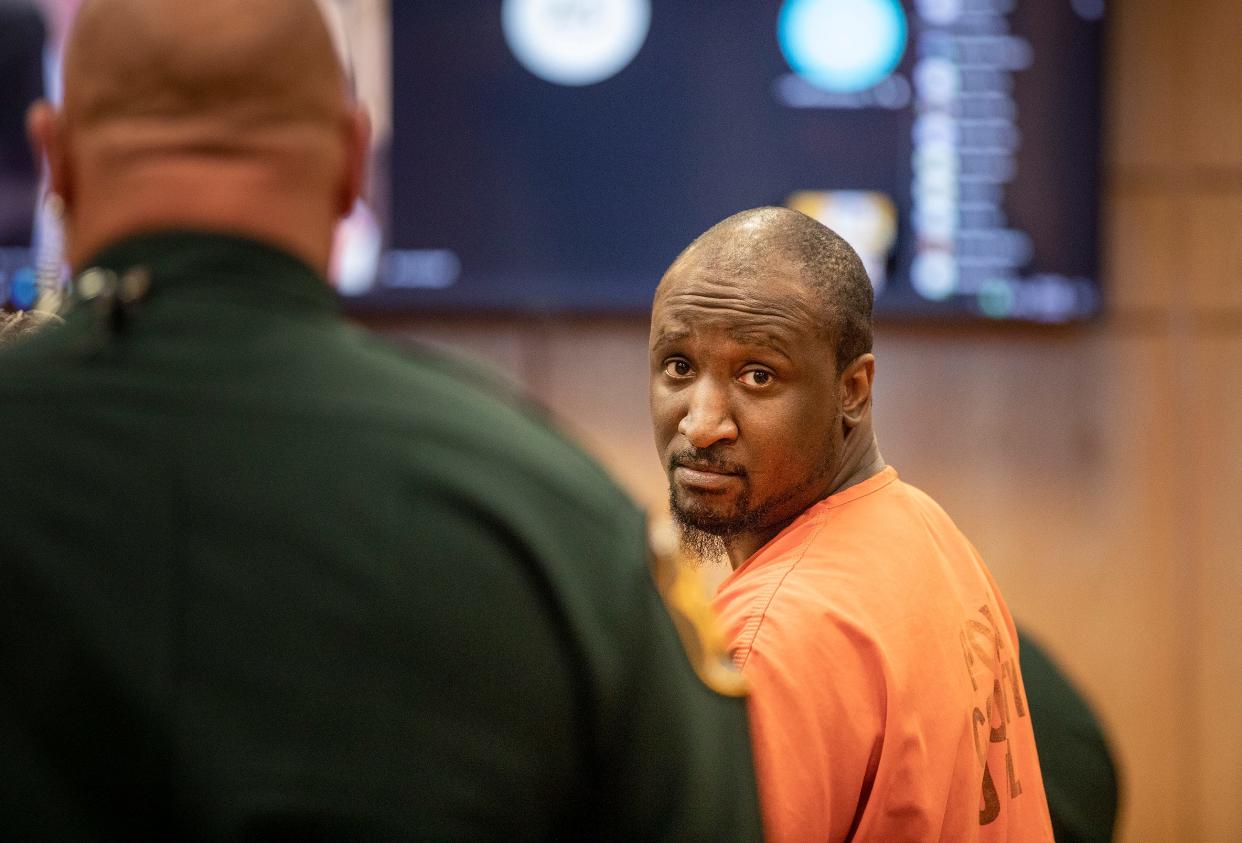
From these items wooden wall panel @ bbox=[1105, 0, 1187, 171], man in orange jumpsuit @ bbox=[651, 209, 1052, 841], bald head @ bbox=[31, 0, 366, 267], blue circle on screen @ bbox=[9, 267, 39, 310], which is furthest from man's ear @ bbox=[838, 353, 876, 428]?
blue circle on screen @ bbox=[9, 267, 39, 310]

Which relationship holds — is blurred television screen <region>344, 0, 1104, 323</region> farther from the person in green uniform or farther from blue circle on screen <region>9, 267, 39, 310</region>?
the person in green uniform

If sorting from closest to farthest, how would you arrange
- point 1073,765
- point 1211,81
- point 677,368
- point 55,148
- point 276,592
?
point 276,592 → point 55,148 → point 677,368 → point 1073,765 → point 1211,81

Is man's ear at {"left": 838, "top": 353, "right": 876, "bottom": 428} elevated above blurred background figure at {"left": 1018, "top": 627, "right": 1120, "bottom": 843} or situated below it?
above

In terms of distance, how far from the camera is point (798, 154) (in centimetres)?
355

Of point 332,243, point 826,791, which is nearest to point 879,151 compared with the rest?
point 826,791

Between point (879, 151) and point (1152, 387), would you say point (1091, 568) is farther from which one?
point (879, 151)

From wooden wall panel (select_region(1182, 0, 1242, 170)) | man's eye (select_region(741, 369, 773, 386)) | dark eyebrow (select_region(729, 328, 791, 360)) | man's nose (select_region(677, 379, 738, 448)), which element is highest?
wooden wall panel (select_region(1182, 0, 1242, 170))

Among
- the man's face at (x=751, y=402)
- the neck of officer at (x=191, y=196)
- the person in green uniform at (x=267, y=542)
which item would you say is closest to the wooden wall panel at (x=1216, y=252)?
the man's face at (x=751, y=402)

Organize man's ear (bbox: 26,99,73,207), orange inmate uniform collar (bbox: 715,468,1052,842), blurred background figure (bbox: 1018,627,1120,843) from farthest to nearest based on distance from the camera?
blurred background figure (bbox: 1018,627,1120,843), orange inmate uniform collar (bbox: 715,468,1052,842), man's ear (bbox: 26,99,73,207)

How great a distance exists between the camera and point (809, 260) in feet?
5.29

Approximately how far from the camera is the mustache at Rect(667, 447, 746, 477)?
1612 millimetres

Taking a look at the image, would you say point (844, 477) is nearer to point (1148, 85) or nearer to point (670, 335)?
point (670, 335)

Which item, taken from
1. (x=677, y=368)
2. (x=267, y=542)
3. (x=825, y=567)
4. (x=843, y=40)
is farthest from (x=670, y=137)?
(x=267, y=542)

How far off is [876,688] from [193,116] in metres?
0.85
